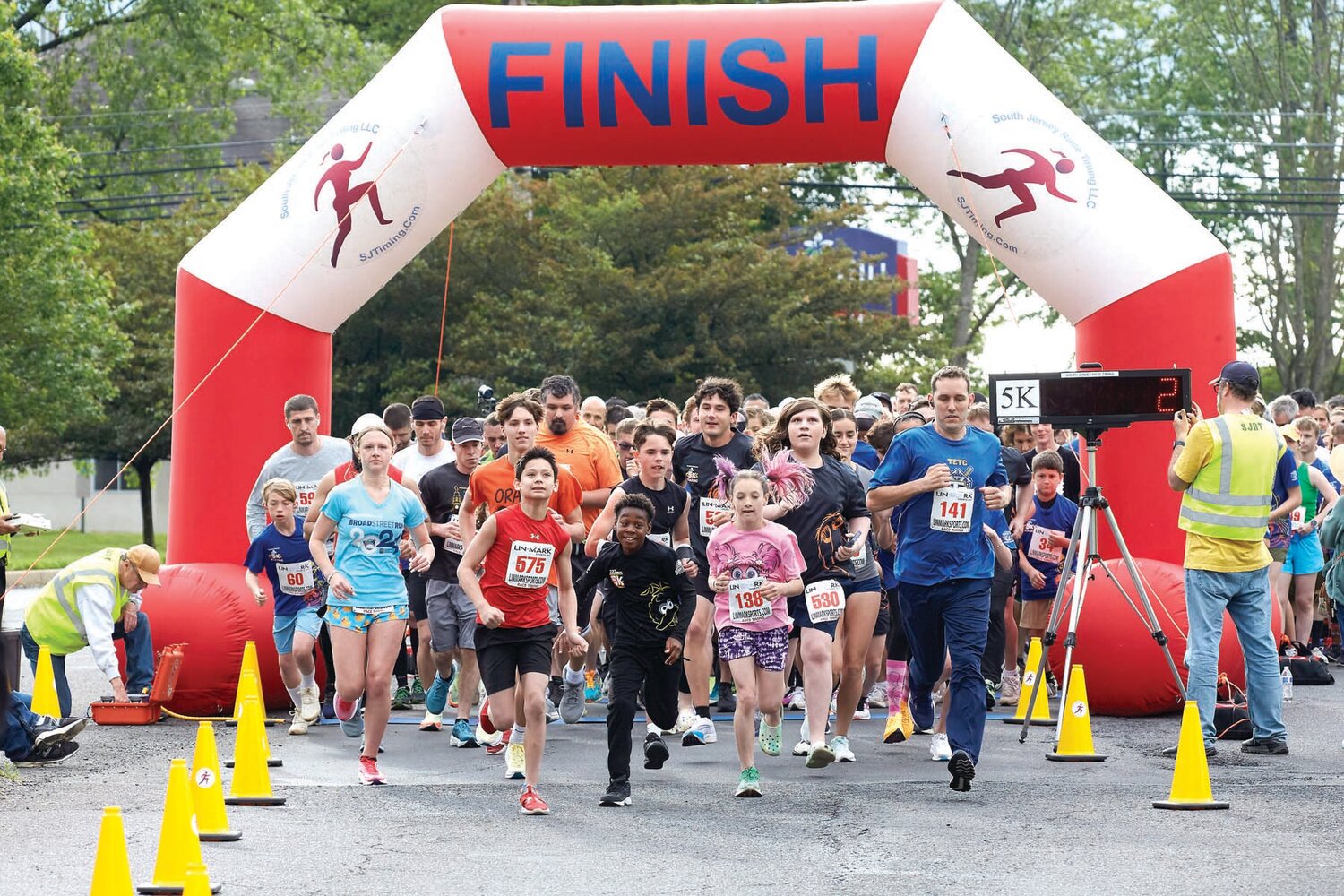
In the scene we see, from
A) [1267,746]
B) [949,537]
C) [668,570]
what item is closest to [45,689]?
[668,570]

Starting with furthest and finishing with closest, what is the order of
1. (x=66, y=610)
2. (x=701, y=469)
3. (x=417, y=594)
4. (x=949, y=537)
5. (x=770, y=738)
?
(x=417, y=594), (x=66, y=610), (x=701, y=469), (x=770, y=738), (x=949, y=537)

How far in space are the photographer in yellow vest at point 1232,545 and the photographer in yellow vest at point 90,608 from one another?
18.8ft

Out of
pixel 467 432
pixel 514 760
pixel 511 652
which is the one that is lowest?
pixel 514 760

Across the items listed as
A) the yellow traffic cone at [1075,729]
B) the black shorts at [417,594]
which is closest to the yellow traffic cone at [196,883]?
the yellow traffic cone at [1075,729]

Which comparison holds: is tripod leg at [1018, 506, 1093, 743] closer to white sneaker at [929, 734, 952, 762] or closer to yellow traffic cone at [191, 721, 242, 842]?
white sneaker at [929, 734, 952, 762]

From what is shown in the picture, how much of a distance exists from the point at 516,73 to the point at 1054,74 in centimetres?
3169

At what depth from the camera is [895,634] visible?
37.0 feet

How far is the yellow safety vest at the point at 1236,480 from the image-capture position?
965cm

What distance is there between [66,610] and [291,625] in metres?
1.28

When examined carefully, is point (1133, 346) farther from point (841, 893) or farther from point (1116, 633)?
point (841, 893)

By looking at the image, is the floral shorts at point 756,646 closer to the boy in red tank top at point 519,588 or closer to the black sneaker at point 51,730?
the boy in red tank top at point 519,588

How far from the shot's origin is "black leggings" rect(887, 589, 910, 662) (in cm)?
1102

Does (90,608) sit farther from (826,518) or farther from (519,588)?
(826,518)

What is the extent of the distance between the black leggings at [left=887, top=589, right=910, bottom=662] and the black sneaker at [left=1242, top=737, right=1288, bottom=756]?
2025 mm
